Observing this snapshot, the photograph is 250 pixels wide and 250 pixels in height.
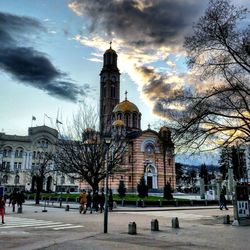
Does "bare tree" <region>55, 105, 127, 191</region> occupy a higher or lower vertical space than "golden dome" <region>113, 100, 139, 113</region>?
lower

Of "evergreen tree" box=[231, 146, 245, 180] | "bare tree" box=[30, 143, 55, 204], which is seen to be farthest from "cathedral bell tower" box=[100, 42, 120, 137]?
"evergreen tree" box=[231, 146, 245, 180]

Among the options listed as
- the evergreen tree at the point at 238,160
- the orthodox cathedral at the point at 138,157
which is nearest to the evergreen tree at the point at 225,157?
the evergreen tree at the point at 238,160

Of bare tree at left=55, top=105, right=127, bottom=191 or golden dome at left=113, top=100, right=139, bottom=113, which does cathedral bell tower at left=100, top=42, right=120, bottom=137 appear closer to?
golden dome at left=113, top=100, right=139, bottom=113

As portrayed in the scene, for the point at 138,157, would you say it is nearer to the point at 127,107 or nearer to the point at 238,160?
the point at 127,107

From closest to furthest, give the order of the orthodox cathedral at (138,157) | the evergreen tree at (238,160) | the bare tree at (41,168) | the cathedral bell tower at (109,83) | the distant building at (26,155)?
the bare tree at (41,168), the evergreen tree at (238,160), the orthodox cathedral at (138,157), the distant building at (26,155), the cathedral bell tower at (109,83)

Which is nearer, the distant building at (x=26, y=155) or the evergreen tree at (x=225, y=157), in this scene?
the evergreen tree at (x=225, y=157)

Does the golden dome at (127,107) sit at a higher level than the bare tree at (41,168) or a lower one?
higher

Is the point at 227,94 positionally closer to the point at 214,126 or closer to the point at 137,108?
the point at 214,126

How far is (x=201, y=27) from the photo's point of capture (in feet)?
61.7

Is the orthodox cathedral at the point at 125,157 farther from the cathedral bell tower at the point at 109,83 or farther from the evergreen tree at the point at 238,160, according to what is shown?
the evergreen tree at the point at 238,160

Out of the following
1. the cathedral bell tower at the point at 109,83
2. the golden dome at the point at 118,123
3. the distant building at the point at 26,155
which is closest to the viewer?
the golden dome at the point at 118,123

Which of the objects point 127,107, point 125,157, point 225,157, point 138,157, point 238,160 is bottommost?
point 238,160

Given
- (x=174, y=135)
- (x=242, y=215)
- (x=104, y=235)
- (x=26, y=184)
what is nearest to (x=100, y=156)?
(x=174, y=135)

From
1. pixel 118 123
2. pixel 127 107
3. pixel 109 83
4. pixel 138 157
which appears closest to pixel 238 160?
pixel 138 157
